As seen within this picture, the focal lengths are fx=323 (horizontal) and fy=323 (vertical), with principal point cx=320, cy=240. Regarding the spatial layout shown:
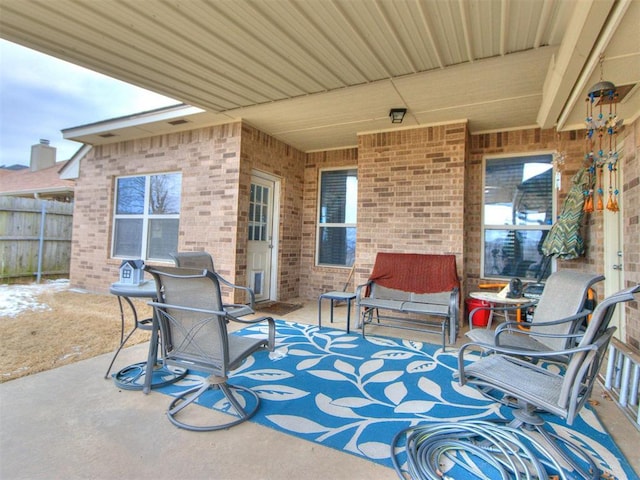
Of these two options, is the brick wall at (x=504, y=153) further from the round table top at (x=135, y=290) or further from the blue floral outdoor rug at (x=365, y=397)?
the round table top at (x=135, y=290)

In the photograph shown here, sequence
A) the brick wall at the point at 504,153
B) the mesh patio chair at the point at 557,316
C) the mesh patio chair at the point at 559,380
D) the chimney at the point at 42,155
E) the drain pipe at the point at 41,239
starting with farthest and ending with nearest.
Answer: the chimney at the point at 42,155 → the drain pipe at the point at 41,239 → the brick wall at the point at 504,153 → the mesh patio chair at the point at 557,316 → the mesh patio chair at the point at 559,380

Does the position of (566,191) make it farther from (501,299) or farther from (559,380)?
(559,380)

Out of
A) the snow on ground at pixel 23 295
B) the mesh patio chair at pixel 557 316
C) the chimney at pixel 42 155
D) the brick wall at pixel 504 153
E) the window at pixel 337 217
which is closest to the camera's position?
the mesh patio chair at pixel 557 316

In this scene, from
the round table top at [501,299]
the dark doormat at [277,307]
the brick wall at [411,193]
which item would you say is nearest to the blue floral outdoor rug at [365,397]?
the round table top at [501,299]

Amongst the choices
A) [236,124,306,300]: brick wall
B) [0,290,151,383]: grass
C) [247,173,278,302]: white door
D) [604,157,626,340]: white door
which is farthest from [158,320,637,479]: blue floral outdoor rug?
[236,124,306,300]: brick wall

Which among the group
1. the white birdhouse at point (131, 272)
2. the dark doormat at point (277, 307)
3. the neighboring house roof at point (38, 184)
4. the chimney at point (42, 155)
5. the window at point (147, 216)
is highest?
the chimney at point (42, 155)

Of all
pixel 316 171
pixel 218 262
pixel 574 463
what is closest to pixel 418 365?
pixel 574 463

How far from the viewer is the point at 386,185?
4.89m

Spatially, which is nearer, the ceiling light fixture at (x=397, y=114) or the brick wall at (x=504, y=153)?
the ceiling light fixture at (x=397, y=114)

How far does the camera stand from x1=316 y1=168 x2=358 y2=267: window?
589cm

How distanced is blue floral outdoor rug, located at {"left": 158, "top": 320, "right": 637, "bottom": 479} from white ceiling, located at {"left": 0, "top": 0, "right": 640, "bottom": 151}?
2572 millimetres

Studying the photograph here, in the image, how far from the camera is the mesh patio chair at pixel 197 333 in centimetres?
189

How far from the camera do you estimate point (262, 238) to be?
5.67m

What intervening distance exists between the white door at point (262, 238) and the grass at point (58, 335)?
1.70 meters
